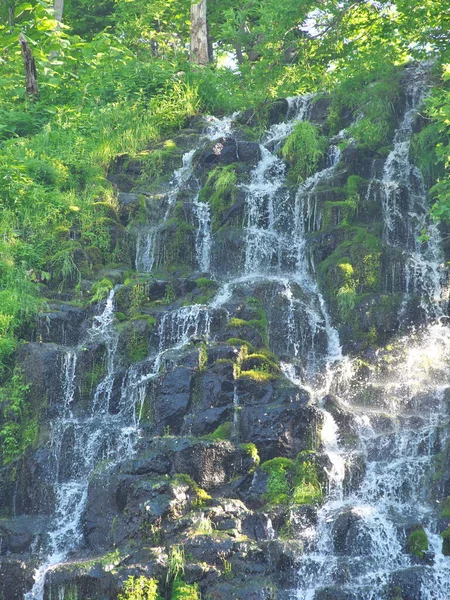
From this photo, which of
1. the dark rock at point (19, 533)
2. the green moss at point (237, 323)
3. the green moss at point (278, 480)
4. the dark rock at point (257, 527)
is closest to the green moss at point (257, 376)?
the green moss at point (237, 323)

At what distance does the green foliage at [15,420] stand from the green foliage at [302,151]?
8139 millimetres

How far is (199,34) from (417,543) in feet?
59.3

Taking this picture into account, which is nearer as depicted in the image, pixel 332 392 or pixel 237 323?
pixel 332 392

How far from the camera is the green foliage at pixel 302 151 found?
2097cm

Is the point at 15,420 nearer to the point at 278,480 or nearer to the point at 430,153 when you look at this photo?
the point at 278,480

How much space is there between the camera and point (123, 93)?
24453mm

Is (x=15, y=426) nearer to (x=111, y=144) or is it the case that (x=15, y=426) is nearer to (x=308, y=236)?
(x=308, y=236)

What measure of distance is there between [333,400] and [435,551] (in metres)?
3.19

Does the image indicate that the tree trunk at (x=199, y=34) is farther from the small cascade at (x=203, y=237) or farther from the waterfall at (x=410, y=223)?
the small cascade at (x=203, y=237)

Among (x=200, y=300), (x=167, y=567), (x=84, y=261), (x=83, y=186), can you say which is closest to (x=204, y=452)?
(x=167, y=567)

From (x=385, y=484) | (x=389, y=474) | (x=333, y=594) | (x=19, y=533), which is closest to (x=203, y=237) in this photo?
(x=389, y=474)

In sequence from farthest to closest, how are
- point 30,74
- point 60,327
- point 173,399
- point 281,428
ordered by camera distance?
point 30,74 → point 60,327 → point 173,399 → point 281,428

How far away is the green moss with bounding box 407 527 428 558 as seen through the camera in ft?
41.8

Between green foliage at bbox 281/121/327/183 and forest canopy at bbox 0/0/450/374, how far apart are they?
1.27 m
